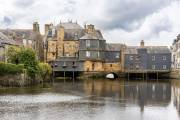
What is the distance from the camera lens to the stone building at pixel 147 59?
12425 centimetres

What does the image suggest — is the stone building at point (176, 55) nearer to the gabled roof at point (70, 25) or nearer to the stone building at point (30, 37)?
the gabled roof at point (70, 25)

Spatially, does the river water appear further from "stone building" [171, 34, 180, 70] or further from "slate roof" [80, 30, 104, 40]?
"stone building" [171, 34, 180, 70]

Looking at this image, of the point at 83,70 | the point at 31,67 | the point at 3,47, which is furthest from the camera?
the point at 83,70

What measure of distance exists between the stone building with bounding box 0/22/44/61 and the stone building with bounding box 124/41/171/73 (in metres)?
24.3

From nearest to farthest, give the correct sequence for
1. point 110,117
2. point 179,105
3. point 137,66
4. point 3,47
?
1. point 110,117
2. point 179,105
3. point 3,47
4. point 137,66

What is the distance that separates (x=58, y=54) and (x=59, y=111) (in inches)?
3308

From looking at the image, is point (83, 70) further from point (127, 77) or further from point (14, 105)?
point (14, 105)

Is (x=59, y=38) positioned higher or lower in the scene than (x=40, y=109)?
higher

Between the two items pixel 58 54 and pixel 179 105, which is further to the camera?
pixel 58 54

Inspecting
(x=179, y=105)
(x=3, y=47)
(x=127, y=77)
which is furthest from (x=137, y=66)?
(x=179, y=105)

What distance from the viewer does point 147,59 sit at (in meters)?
125

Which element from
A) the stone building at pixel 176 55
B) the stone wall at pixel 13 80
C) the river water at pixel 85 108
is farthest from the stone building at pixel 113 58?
the river water at pixel 85 108

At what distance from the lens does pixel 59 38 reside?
4906 inches

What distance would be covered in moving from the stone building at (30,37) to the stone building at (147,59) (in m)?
24.3
